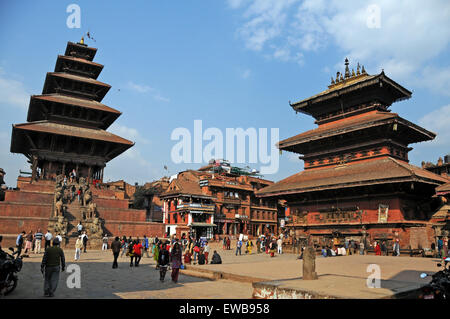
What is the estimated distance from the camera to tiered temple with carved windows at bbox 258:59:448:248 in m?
23.2

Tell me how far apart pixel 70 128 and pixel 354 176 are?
31810 mm

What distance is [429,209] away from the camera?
2586cm

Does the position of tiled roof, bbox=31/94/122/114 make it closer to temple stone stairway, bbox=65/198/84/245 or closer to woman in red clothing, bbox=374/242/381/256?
temple stone stairway, bbox=65/198/84/245

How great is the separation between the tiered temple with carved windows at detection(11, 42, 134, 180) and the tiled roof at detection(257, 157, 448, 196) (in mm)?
21052

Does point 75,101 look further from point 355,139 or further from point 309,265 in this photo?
point 309,265

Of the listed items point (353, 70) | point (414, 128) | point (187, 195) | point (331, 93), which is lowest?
point (187, 195)

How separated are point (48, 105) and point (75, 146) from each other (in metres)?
6.12

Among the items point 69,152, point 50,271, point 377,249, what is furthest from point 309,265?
point 69,152

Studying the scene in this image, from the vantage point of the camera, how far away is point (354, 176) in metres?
25.1

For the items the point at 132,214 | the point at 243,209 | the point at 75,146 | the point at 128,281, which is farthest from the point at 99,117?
the point at 128,281

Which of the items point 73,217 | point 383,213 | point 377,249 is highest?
point 383,213

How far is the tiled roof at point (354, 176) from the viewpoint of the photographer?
2219cm

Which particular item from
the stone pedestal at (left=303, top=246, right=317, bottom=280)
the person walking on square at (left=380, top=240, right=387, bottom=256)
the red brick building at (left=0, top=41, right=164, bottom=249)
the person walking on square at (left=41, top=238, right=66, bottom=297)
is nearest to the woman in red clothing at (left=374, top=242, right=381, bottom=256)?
the person walking on square at (left=380, top=240, right=387, bottom=256)
